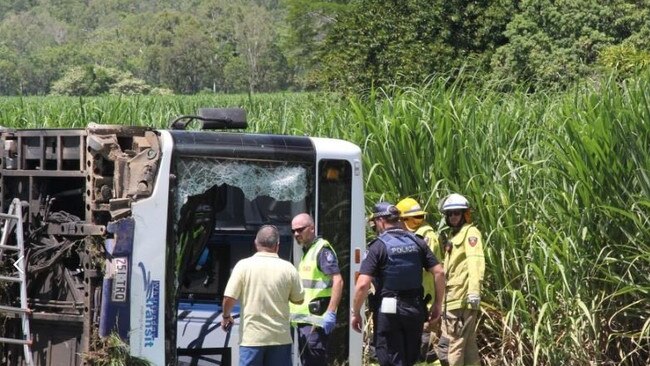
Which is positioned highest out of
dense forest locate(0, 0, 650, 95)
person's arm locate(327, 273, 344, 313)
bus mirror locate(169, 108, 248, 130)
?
dense forest locate(0, 0, 650, 95)

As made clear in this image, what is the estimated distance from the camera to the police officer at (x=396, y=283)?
311 inches

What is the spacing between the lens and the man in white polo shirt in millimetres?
7090

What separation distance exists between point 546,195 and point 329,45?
71.6 feet

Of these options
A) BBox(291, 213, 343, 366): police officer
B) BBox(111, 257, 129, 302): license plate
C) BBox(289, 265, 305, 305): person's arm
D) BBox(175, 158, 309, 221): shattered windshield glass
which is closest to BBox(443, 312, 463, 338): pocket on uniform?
BBox(291, 213, 343, 366): police officer

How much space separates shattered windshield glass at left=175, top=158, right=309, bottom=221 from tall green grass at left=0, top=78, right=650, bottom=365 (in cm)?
211

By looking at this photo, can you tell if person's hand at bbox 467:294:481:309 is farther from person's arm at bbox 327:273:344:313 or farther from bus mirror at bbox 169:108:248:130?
bus mirror at bbox 169:108:248:130

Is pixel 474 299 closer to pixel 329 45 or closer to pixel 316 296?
pixel 316 296

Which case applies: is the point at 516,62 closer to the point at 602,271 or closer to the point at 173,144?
the point at 602,271

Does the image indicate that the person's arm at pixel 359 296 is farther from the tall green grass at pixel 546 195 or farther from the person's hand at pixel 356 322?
the tall green grass at pixel 546 195

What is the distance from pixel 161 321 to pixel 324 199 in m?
1.44

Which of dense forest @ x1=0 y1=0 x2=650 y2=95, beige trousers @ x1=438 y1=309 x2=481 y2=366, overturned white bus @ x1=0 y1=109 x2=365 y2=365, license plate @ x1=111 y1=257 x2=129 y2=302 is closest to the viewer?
license plate @ x1=111 y1=257 x2=129 y2=302

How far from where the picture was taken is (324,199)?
25.3 ft

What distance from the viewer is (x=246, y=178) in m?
7.37

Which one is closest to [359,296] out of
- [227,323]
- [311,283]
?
[311,283]
